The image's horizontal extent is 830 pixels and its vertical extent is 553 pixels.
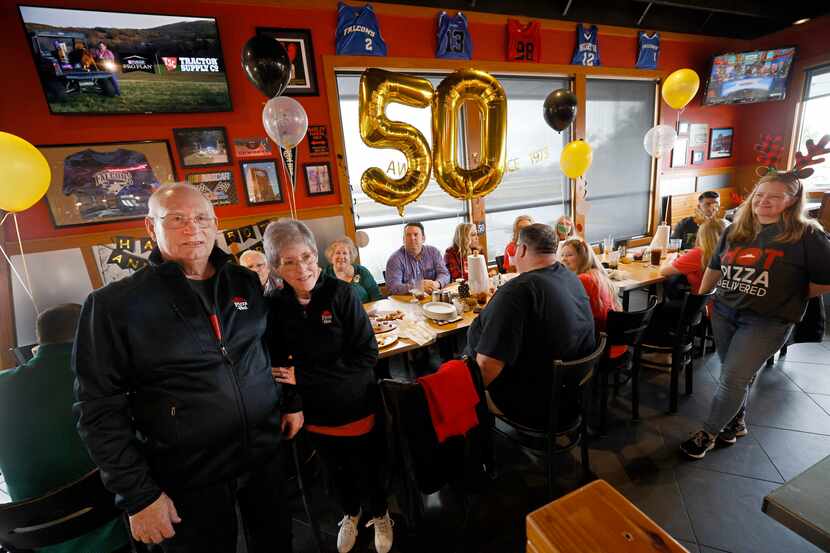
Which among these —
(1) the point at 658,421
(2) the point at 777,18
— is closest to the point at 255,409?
(1) the point at 658,421

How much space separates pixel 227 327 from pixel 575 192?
16.4 feet

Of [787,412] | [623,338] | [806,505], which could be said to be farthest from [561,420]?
[787,412]

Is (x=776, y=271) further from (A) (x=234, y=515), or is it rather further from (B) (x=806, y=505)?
(A) (x=234, y=515)

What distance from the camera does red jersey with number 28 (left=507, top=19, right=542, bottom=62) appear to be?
3910 mm

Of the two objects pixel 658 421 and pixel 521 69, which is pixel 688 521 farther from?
pixel 521 69

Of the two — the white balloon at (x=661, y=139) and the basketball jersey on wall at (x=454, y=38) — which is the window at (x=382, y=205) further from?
the white balloon at (x=661, y=139)

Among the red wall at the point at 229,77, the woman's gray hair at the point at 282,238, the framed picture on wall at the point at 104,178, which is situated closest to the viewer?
the woman's gray hair at the point at 282,238

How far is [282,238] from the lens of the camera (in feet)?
4.36

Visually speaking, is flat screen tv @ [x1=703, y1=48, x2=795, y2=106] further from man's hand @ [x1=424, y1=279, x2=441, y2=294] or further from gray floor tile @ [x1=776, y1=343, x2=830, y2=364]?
man's hand @ [x1=424, y1=279, x2=441, y2=294]

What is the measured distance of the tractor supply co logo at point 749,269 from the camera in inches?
69.3

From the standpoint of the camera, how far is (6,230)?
259cm

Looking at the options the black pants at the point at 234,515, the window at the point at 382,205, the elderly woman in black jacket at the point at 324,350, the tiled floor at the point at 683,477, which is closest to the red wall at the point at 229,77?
the window at the point at 382,205

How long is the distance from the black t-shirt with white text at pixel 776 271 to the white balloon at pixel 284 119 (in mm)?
2947

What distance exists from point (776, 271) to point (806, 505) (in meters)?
1.55
